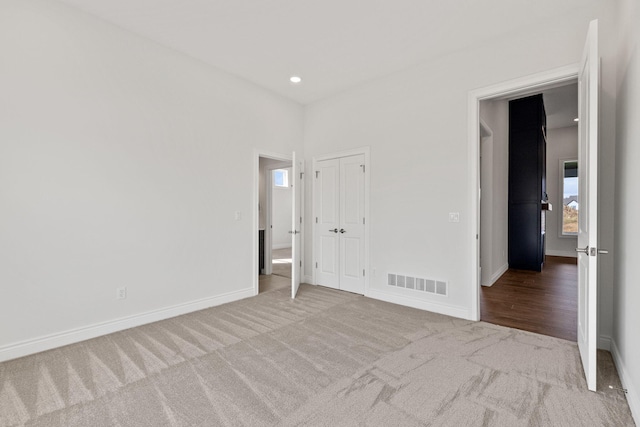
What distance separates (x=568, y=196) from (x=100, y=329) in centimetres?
1011

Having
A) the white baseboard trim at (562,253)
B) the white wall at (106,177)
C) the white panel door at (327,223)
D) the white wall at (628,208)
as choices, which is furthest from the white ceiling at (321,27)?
the white baseboard trim at (562,253)

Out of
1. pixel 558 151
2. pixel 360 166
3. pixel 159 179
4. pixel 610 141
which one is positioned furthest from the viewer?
pixel 558 151

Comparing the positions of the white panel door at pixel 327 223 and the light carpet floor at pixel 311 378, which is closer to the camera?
the light carpet floor at pixel 311 378

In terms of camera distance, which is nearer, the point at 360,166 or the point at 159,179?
the point at 159,179

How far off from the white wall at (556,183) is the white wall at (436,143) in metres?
6.43

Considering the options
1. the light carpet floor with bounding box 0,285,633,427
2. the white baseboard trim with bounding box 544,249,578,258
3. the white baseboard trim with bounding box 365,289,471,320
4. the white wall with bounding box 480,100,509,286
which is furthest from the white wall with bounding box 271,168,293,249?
the white baseboard trim with bounding box 544,249,578,258

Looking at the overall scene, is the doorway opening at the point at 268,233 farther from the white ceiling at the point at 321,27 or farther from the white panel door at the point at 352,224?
the white ceiling at the point at 321,27

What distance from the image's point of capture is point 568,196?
8.07 m

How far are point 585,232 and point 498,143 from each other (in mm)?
3585

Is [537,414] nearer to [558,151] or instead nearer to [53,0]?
[53,0]

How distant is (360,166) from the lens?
14.7 feet

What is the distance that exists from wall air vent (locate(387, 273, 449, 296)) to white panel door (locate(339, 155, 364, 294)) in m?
0.55

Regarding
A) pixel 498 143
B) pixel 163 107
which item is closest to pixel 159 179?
pixel 163 107

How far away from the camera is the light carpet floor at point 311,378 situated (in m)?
1.82
